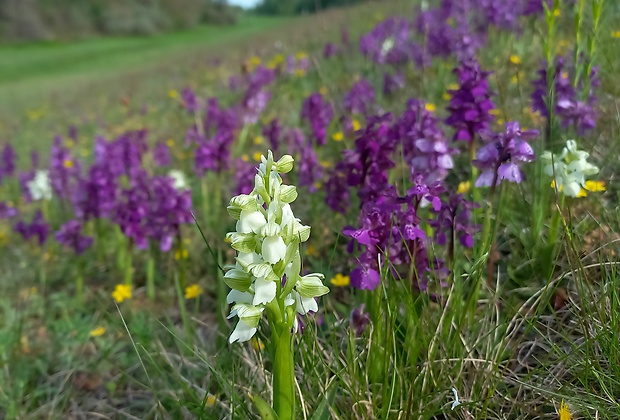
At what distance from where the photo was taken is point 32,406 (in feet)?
7.91

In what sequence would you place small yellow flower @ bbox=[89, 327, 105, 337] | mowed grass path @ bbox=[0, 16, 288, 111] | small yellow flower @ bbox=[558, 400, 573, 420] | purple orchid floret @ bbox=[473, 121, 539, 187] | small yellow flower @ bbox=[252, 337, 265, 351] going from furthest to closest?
mowed grass path @ bbox=[0, 16, 288, 111], small yellow flower @ bbox=[89, 327, 105, 337], purple orchid floret @ bbox=[473, 121, 539, 187], small yellow flower @ bbox=[252, 337, 265, 351], small yellow flower @ bbox=[558, 400, 573, 420]

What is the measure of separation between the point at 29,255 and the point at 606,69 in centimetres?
400

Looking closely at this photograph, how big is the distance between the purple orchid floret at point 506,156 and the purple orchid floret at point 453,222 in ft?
0.39

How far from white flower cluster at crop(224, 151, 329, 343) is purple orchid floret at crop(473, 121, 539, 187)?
91cm

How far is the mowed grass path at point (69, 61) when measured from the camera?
15573 millimetres

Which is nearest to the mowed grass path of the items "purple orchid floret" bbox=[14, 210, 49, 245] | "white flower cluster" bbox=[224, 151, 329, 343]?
"purple orchid floret" bbox=[14, 210, 49, 245]

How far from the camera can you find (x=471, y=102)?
2150 mm

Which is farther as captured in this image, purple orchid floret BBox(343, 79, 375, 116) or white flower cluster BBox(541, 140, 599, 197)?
purple orchid floret BBox(343, 79, 375, 116)

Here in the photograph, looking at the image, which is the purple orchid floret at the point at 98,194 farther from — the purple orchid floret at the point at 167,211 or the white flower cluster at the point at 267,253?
the white flower cluster at the point at 267,253

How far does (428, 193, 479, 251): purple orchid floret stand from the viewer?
1862 millimetres

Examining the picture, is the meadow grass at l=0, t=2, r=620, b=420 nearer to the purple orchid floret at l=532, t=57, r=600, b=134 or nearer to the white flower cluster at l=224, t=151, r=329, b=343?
the purple orchid floret at l=532, t=57, r=600, b=134

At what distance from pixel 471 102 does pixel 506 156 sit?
374mm

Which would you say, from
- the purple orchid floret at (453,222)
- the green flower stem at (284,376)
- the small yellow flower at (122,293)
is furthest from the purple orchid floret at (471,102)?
the small yellow flower at (122,293)

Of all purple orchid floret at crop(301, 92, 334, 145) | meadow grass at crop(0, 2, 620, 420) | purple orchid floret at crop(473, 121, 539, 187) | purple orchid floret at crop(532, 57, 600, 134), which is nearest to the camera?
meadow grass at crop(0, 2, 620, 420)
